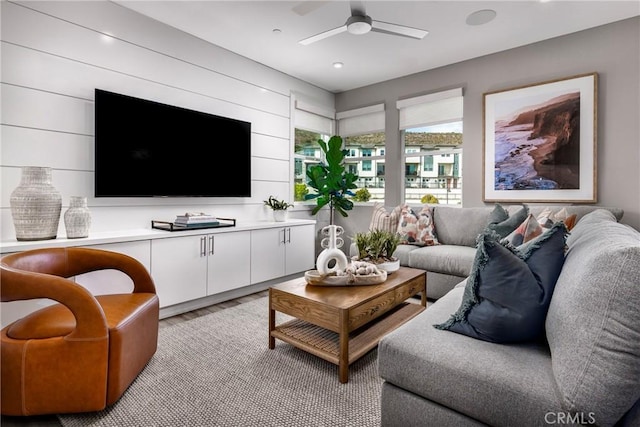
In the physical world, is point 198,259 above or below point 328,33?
below

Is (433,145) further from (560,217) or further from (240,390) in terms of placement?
(240,390)

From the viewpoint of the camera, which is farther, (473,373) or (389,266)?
(389,266)

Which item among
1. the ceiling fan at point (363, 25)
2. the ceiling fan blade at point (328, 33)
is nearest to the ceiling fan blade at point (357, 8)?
the ceiling fan at point (363, 25)

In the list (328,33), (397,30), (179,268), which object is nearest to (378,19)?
(397,30)

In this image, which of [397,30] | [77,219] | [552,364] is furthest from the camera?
[397,30]

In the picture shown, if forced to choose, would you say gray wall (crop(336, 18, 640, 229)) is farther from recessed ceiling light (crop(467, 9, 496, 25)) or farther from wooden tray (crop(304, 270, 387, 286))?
wooden tray (crop(304, 270, 387, 286))

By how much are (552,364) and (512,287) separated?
0.88ft

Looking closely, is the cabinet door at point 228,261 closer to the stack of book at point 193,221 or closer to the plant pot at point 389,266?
the stack of book at point 193,221

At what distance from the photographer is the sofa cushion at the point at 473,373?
99cm

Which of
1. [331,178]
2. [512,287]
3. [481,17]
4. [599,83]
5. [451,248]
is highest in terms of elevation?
[481,17]

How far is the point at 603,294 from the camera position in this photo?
0.90 m

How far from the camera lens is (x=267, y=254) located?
11.9 feet

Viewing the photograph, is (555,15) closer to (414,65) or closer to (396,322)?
(414,65)

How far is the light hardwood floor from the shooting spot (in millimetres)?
1476
